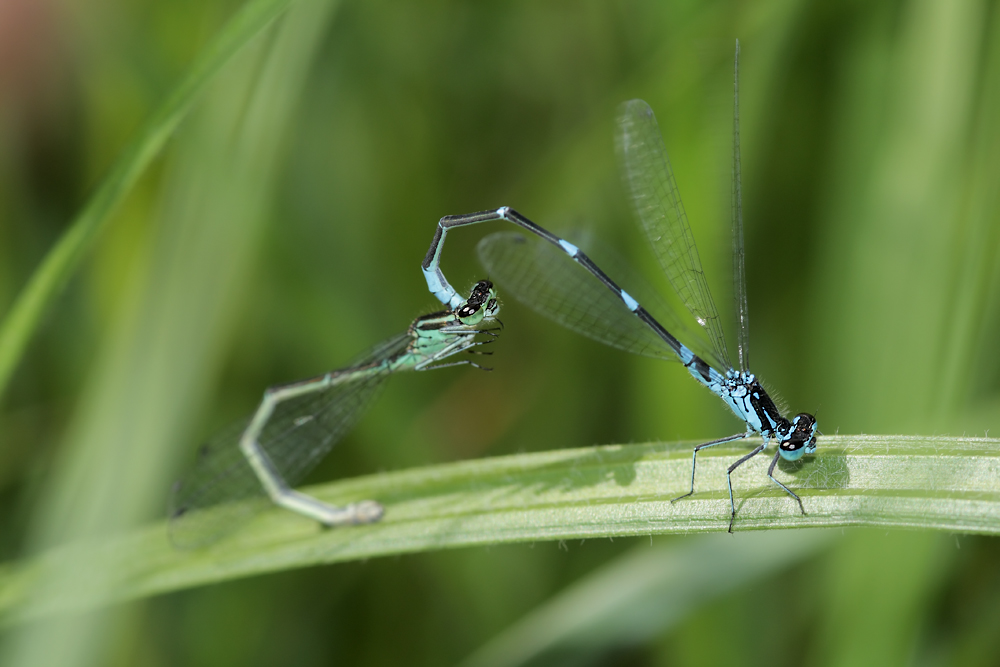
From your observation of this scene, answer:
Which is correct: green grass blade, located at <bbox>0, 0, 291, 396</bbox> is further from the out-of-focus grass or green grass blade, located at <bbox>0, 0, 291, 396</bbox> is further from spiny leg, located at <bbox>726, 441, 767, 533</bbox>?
spiny leg, located at <bbox>726, 441, 767, 533</bbox>

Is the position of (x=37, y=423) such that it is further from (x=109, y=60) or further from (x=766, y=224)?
(x=766, y=224)

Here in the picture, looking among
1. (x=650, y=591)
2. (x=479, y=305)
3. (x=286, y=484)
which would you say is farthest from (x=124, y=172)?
(x=650, y=591)

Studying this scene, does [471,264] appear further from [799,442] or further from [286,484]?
[799,442]

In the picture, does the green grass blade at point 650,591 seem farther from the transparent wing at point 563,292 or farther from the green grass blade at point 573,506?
the transparent wing at point 563,292

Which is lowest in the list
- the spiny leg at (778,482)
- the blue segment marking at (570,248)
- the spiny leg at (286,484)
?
the spiny leg at (778,482)

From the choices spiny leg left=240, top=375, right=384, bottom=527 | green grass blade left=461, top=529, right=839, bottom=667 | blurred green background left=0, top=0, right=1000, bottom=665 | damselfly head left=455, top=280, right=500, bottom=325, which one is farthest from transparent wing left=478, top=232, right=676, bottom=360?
spiny leg left=240, top=375, right=384, bottom=527

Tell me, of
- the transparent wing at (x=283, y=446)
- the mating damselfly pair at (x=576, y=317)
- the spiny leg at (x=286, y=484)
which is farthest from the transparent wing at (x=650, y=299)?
Result: the spiny leg at (x=286, y=484)
